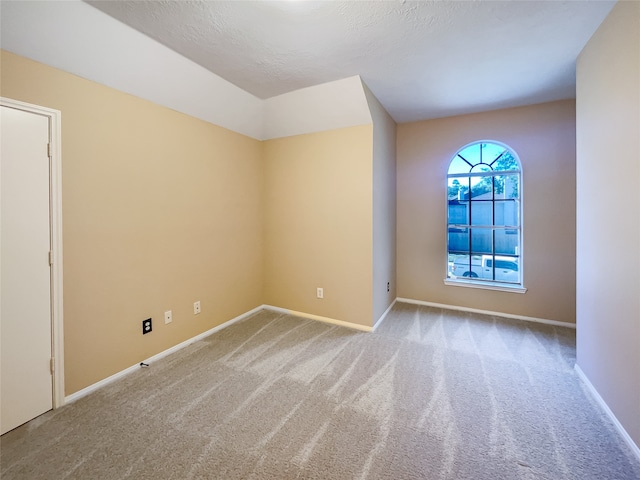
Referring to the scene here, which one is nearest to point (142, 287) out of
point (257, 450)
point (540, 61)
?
point (257, 450)

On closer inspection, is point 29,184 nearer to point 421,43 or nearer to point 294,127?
point 294,127

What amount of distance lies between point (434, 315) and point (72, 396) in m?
3.61

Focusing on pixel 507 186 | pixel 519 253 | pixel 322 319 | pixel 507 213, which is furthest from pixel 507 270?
pixel 322 319

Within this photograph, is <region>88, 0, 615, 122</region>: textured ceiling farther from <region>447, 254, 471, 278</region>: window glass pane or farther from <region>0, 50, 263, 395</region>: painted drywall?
<region>447, 254, 471, 278</region>: window glass pane

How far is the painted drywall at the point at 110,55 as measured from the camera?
1516 mm

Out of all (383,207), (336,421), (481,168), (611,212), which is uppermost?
(481,168)

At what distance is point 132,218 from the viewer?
2162mm

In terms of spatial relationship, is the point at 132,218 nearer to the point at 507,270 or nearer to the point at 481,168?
the point at 481,168

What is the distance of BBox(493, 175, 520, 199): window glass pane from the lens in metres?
3.36

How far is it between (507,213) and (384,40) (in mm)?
2696

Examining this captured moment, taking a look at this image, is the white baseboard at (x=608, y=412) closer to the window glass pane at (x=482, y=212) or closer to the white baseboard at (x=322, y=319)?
the white baseboard at (x=322, y=319)

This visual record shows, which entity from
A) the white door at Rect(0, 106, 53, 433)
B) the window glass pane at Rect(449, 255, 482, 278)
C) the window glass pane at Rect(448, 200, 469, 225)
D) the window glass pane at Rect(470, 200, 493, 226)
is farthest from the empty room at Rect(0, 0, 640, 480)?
the window glass pane at Rect(448, 200, 469, 225)

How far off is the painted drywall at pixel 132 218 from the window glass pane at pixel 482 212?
316cm

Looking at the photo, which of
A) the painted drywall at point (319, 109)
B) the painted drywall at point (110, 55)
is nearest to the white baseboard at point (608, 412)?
the painted drywall at point (319, 109)
